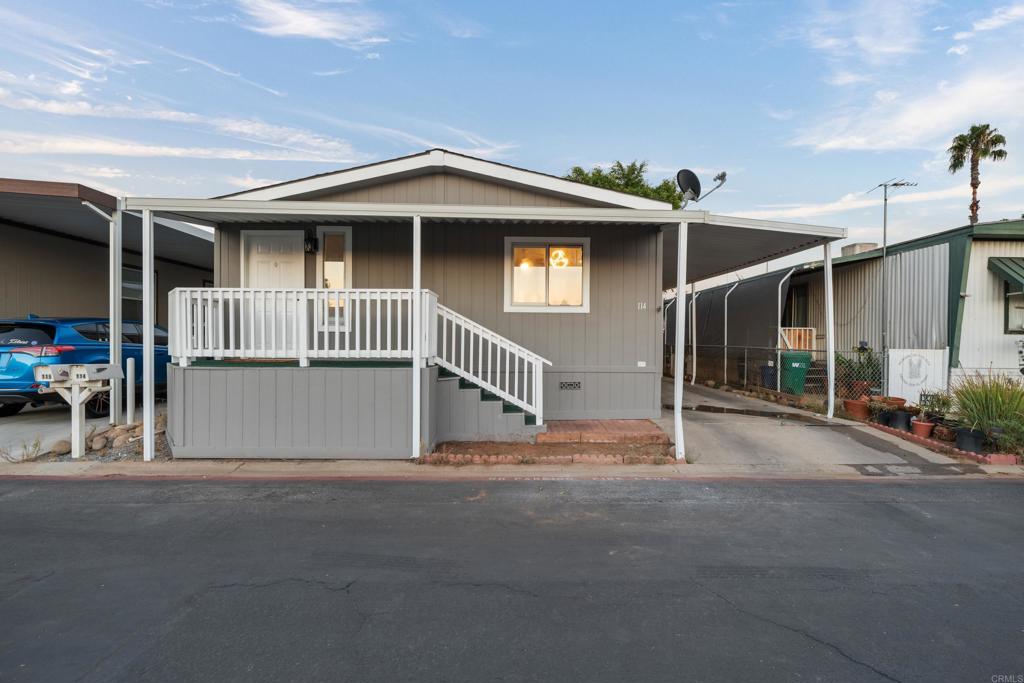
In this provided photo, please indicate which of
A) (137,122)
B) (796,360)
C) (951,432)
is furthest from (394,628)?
(137,122)

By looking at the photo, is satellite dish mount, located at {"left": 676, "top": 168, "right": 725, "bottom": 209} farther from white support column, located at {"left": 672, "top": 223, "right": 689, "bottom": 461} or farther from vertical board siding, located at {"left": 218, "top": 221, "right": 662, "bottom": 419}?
white support column, located at {"left": 672, "top": 223, "right": 689, "bottom": 461}

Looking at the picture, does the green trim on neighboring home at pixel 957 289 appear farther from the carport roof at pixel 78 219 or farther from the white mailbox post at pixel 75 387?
the carport roof at pixel 78 219

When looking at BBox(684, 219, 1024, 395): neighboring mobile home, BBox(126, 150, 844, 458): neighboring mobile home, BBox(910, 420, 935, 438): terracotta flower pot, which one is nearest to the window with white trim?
BBox(126, 150, 844, 458): neighboring mobile home

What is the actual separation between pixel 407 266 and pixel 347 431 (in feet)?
10.2

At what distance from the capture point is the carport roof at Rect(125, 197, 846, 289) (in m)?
6.73

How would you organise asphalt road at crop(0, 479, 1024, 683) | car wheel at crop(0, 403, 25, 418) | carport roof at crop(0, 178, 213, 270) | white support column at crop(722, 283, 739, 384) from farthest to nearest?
white support column at crop(722, 283, 739, 384) → car wheel at crop(0, 403, 25, 418) → carport roof at crop(0, 178, 213, 270) → asphalt road at crop(0, 479, 1024, 683)

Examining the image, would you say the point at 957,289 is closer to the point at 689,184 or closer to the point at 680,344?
the point at 689,184

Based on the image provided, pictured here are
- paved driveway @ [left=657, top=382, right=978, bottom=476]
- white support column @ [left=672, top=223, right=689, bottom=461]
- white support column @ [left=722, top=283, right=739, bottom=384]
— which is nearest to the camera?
paved driveway @ [left=657, top=382, right=978, bottom=476]

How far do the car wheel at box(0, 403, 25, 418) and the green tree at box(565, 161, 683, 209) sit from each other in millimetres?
22807

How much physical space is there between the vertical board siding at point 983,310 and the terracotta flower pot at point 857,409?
2.64m

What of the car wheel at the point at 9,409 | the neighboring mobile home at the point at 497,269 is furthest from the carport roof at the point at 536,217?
the car wheel at the point at 9,409

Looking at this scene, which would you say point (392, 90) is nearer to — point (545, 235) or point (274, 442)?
point (545, 235)

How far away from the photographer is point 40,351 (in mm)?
8039

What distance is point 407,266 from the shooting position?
347 inches
